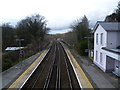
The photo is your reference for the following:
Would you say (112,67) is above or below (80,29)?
below

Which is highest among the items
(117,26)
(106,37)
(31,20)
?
(31,20)

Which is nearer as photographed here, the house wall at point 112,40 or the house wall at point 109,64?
the house wall at point 109,64

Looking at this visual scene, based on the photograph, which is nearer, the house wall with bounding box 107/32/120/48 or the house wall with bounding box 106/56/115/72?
the house wall with bounding box 106/56/115/72

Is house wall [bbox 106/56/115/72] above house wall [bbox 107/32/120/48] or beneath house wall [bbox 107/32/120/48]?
beneath

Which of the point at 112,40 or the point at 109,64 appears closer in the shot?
the point at 109,64

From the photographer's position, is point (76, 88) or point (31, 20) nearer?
point (76, 88)

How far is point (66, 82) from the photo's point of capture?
14.7 m

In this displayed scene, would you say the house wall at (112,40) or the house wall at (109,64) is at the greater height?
the house wall at (112,40)

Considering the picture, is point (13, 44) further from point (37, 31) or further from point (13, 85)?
point (13, 85)

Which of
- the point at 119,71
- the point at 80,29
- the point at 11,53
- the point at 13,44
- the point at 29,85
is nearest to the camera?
the point at 29,85

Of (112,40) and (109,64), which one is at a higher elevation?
(112,40)

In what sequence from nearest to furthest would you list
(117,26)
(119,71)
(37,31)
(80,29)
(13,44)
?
(119,71) → (117,26) → (80,29) → (13,44) → (37,31)

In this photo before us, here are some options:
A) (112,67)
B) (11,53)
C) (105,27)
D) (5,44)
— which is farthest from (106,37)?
(5,44)

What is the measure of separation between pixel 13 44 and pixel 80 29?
1882 centimetres
